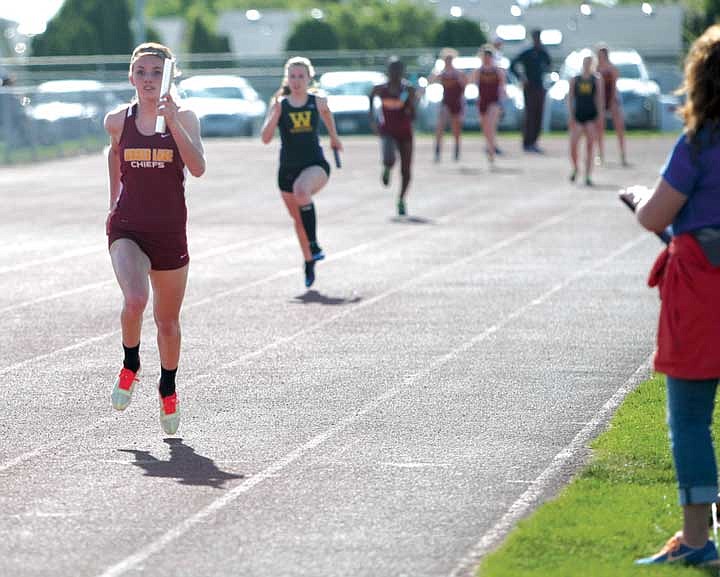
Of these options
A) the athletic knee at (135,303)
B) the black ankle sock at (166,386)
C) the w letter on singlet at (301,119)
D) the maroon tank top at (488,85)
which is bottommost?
the maroon tank top at (488,85)

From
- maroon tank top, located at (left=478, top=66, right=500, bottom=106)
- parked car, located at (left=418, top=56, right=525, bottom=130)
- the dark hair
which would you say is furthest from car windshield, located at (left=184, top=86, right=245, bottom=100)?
the dark hair

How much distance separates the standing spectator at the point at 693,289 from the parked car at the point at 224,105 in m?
35.9

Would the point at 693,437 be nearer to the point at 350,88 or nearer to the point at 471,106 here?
the point at 471,106

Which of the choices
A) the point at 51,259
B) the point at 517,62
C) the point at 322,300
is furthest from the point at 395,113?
the point at 517,62

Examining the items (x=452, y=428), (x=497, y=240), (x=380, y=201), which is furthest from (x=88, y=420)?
(x=380, y=201)

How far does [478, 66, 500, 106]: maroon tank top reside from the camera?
30.0 m

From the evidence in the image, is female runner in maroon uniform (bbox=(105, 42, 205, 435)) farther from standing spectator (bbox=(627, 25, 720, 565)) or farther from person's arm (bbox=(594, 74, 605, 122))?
person's arm (bbox=(594, 74, 605, 122))

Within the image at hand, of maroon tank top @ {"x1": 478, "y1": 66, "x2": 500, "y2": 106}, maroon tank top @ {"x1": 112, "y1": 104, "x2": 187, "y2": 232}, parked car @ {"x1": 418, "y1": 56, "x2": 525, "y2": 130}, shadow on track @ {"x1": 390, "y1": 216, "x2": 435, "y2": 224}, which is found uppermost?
maroon tank top @ {"x1": 112, "y1": 104, "x2": 187, "y2": 232}

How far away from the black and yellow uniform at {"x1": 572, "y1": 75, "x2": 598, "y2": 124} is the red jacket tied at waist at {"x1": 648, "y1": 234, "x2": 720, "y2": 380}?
1945 centimetres

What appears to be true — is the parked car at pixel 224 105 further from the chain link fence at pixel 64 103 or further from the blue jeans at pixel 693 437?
the blue jeans at pixel 693 437

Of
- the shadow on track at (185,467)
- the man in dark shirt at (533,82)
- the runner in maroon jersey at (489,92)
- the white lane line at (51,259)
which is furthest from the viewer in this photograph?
the man in dark shirt at (533,82)

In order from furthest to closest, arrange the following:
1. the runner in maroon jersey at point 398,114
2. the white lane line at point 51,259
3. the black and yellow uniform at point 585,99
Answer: the black and yellow uniform at point 585,99 → the runner in maroon jersey at point 398,114 → the white lane line at point 51,259

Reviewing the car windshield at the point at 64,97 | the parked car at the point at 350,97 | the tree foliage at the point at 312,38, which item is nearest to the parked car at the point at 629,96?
the parked car at the point at 350,97

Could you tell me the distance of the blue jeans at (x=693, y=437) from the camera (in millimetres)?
5977
